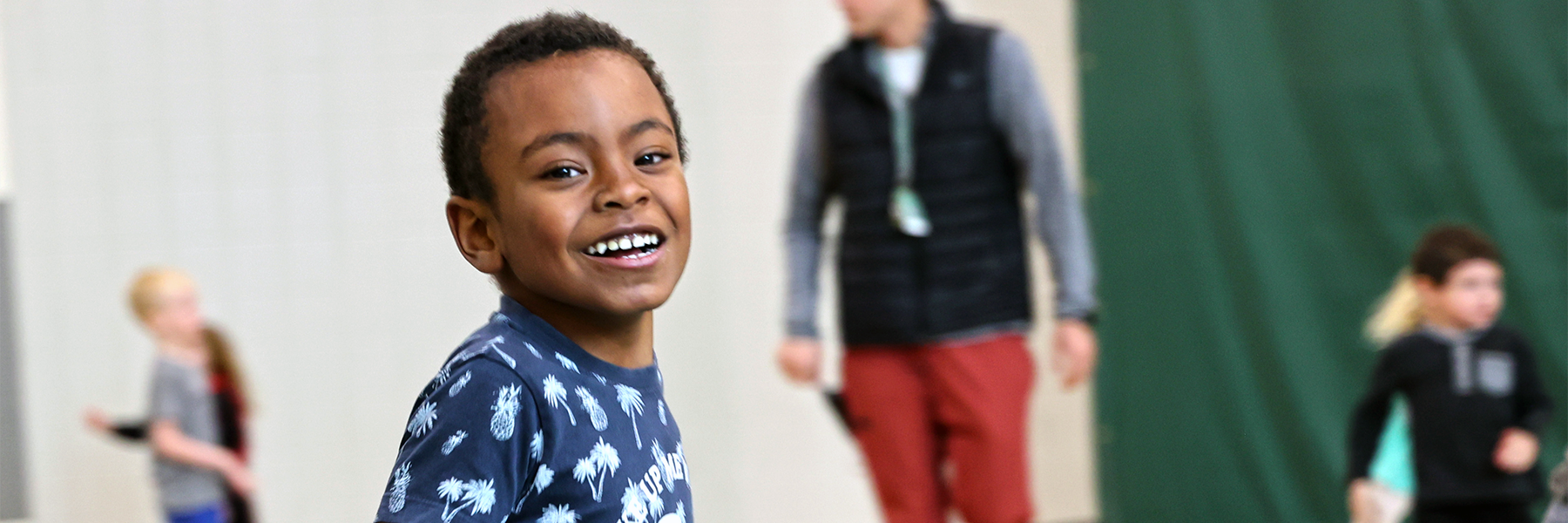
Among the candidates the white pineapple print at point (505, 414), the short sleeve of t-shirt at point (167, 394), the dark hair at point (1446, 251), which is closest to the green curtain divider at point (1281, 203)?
the dark hair at point (1446, 251)

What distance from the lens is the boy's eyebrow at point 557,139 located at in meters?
1.23

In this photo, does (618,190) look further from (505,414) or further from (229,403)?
(229,403)

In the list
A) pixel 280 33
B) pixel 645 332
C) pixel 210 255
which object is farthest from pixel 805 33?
pixel 645 332

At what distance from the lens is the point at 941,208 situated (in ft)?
10.0

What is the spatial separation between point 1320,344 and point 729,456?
195cm

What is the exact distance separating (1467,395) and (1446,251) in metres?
0.34

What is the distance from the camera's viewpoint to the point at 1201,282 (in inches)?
178

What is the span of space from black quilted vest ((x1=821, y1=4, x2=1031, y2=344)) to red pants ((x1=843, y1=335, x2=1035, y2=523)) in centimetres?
6

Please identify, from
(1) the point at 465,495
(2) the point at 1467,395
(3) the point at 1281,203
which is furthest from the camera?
(3) the point at 1281,203

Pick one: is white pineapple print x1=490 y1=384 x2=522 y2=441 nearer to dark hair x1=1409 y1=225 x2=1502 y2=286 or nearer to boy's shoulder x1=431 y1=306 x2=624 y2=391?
boy's shoulder x1=431 y1=306 x2=624 y2=391

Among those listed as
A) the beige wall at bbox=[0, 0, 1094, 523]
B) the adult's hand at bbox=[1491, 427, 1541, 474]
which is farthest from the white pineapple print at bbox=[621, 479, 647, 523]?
the beige wall at bbox=[0, 0, 1094, 523]

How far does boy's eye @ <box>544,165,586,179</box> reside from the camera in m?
1.24

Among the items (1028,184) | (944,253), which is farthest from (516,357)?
(1028,184)

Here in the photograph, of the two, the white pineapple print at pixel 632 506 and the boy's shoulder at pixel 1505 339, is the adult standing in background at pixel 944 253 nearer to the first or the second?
the boy's shoulder at pixel 1505 339
